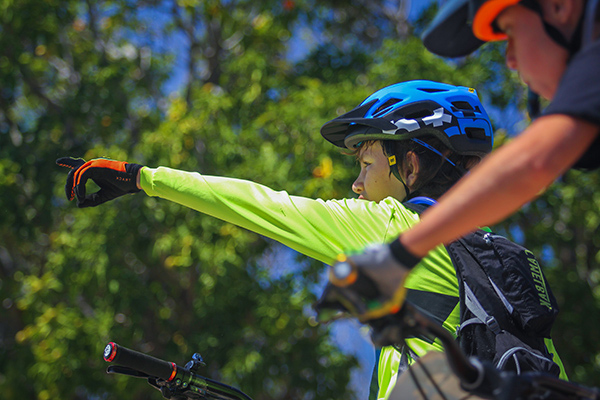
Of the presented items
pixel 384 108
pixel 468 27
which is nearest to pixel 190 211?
pixel 384 108

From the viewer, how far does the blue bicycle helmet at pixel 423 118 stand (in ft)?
8.13

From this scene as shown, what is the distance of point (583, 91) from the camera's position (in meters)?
1.15

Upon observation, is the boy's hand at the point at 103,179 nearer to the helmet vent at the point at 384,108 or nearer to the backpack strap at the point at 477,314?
the helmet vent at the point at 384,108

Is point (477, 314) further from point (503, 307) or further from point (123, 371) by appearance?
point (123, 371)

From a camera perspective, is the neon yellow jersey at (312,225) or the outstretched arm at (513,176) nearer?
the outstretched arm at (513,176)

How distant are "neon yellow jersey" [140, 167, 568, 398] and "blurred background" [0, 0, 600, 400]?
13.7ft

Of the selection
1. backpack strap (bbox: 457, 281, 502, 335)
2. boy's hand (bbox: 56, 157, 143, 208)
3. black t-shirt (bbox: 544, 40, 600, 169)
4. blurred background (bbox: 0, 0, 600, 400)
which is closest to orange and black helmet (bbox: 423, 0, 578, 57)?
black t-shirt (bbox: 544, 40, 600, 169)

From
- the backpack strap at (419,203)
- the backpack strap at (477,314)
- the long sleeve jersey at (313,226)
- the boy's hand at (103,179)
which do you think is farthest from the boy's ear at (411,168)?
the boy's hand at (103,179)

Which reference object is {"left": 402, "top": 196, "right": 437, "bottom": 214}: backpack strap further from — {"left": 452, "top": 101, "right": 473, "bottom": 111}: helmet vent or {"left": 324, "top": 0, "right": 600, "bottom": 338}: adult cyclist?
{"left": 324, "top": 0, "right": 600, "bottom": 338}: adult cyclist

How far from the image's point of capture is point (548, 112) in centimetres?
117

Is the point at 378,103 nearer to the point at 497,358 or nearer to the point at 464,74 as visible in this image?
the point at 497,358

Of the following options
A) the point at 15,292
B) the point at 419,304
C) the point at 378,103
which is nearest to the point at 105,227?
the point at 15,292

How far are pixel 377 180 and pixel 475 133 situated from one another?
0.43m

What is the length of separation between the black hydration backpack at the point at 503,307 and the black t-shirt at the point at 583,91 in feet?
2.44
